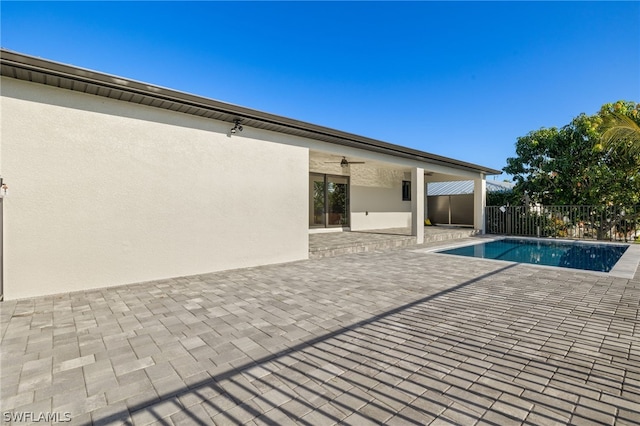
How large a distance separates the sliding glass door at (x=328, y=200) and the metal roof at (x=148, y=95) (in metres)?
4.64

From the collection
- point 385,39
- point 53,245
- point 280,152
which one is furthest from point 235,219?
point 385,39

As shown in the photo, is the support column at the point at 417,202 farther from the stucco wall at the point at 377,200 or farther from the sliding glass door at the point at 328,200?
the sliding glass door at the point at 328,200

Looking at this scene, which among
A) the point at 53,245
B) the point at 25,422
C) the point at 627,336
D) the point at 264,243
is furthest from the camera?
the point at 264,243

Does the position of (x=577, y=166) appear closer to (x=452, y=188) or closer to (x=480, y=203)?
(x=480, y=203)

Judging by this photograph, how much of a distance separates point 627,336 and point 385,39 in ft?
46.3

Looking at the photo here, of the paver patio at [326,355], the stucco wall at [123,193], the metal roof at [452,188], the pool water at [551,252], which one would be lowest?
the paver patio at [326,355]

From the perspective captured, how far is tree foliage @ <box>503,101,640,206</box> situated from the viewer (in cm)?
1259

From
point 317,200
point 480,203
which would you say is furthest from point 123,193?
point 480,203

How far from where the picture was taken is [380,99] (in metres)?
18.8

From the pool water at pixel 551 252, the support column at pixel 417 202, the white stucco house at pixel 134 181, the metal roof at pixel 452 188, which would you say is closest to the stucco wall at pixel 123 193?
the white stucco house at pixel 134 181

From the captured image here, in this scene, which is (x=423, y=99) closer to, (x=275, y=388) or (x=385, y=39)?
(x=385, y=39)

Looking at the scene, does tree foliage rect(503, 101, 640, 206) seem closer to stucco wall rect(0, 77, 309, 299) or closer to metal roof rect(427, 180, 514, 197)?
metal roof rect(427, 180, 514, 197)

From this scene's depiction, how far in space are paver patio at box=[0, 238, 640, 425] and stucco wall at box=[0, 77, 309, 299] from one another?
0.67 metres

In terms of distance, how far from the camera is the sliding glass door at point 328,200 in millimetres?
13641
